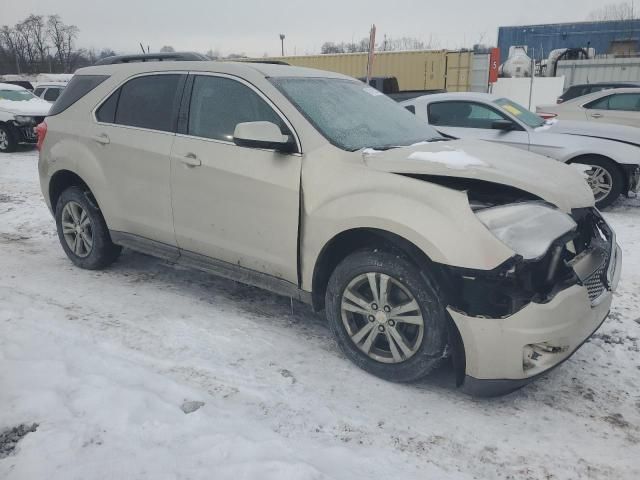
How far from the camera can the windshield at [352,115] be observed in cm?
327

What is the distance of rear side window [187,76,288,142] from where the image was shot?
3408mm

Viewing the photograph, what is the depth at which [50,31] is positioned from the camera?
80.2 metres

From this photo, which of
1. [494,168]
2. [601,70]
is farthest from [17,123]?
[601,70]

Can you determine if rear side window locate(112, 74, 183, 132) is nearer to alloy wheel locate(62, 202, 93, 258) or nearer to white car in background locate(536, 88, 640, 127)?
alloy wheel locate(62, 202, 93, 258)

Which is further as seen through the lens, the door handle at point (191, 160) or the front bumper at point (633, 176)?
the front bumper at point (633, 176)

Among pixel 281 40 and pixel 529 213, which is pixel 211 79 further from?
pixel 281 40

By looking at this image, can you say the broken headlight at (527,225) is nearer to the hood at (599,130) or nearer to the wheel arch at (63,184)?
the wheel arch at (63,184)

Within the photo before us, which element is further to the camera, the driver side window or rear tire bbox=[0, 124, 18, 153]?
rear tire bbox=[0, 124, 18, 153]

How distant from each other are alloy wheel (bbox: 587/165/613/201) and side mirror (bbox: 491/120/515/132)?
1187 mm

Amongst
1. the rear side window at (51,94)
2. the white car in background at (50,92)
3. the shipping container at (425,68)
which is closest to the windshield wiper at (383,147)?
the white car in background at (50,92)

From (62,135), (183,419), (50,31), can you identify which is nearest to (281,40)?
(62,135)

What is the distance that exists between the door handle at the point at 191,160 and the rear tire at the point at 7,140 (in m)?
11.0

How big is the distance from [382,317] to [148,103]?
2557 millimetres

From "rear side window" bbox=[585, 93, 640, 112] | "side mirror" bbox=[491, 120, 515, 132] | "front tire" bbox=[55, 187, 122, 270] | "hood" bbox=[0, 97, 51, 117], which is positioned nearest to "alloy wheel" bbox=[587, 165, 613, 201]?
"side mirror" bbox=[491, 120, 515, 132]
